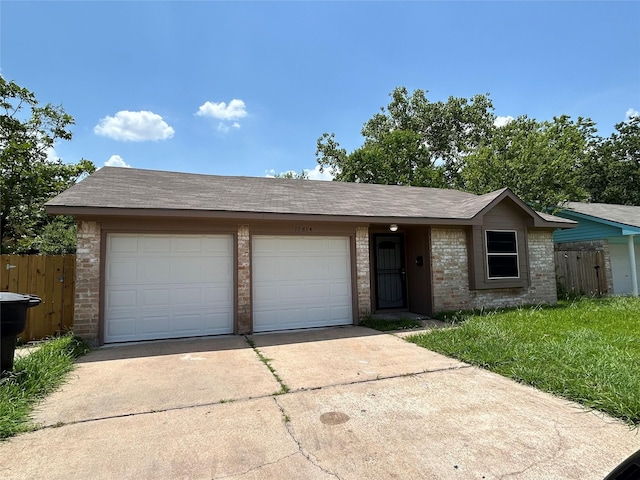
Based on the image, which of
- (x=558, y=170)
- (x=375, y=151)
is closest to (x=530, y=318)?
(x=558, y=170)

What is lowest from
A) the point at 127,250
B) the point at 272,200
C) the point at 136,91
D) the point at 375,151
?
the point at 127,250

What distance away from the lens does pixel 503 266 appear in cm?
962

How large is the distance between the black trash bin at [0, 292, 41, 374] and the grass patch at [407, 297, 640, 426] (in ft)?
19.2

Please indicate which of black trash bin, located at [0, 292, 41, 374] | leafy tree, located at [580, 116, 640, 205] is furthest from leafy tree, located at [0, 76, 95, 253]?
leafy tree, located at [580, 116, 640, 205]

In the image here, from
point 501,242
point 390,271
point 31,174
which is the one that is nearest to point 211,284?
point 390,271

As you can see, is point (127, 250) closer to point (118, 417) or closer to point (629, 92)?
point (118, 417)

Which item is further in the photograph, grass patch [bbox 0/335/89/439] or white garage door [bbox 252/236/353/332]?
white garage door [bbox 252/236/353/332]

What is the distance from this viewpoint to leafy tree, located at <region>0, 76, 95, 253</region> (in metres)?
14.0

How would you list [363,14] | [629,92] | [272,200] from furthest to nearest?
[629,92] → [363,14] → [272,200]

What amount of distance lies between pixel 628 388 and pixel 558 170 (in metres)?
A: 15.2

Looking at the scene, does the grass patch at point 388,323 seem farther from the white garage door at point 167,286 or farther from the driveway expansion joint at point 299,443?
the driveway expansion joint at point 299,443

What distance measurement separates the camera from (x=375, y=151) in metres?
25.3

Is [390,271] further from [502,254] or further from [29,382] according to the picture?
[29,382]

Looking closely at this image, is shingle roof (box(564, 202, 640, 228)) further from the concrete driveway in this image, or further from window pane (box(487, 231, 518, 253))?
the concrete driveway
